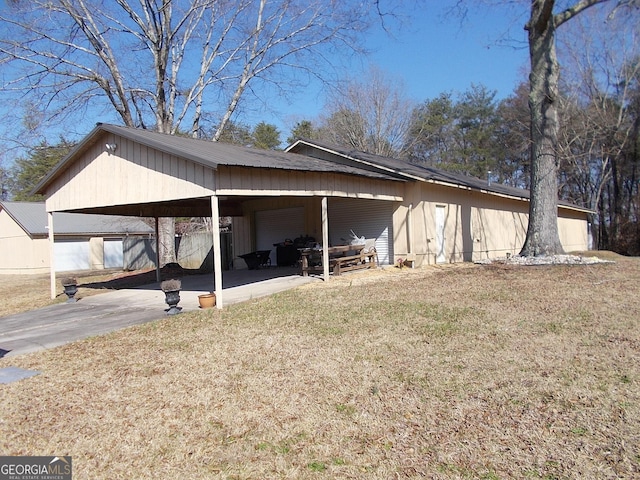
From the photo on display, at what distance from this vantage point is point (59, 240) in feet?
80.4

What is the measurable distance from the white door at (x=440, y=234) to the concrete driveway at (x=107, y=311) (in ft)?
16.4

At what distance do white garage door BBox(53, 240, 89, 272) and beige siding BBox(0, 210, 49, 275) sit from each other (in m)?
0.55

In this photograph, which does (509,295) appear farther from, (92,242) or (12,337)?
(92,242)

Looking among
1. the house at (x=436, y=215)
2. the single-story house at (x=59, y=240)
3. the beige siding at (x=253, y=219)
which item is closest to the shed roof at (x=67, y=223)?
the single-story house at (x=59, y=240)

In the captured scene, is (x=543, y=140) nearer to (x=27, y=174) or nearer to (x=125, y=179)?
(x=125, y=179)

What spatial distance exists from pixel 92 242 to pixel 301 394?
24925mm

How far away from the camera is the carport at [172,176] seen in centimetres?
868

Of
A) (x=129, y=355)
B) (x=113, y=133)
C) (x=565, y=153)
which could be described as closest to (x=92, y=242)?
(x=113, y=133)

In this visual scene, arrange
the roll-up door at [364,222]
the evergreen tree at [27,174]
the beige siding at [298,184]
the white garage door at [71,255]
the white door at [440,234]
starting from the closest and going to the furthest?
the beige siding at [298,184] < the roll-up door at [364,222] < the white door at [440,234] < the white garage door at [71,255] < the evergreen tree at [27,174]

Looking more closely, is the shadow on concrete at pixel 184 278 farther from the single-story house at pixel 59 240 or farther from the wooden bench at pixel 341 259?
the single-story house at pixel 59 240

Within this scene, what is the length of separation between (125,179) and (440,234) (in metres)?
10.2

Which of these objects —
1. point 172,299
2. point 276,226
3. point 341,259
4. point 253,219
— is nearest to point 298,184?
point 341,259

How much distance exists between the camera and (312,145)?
53.5 ft

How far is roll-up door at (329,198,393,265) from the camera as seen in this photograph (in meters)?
15.0
